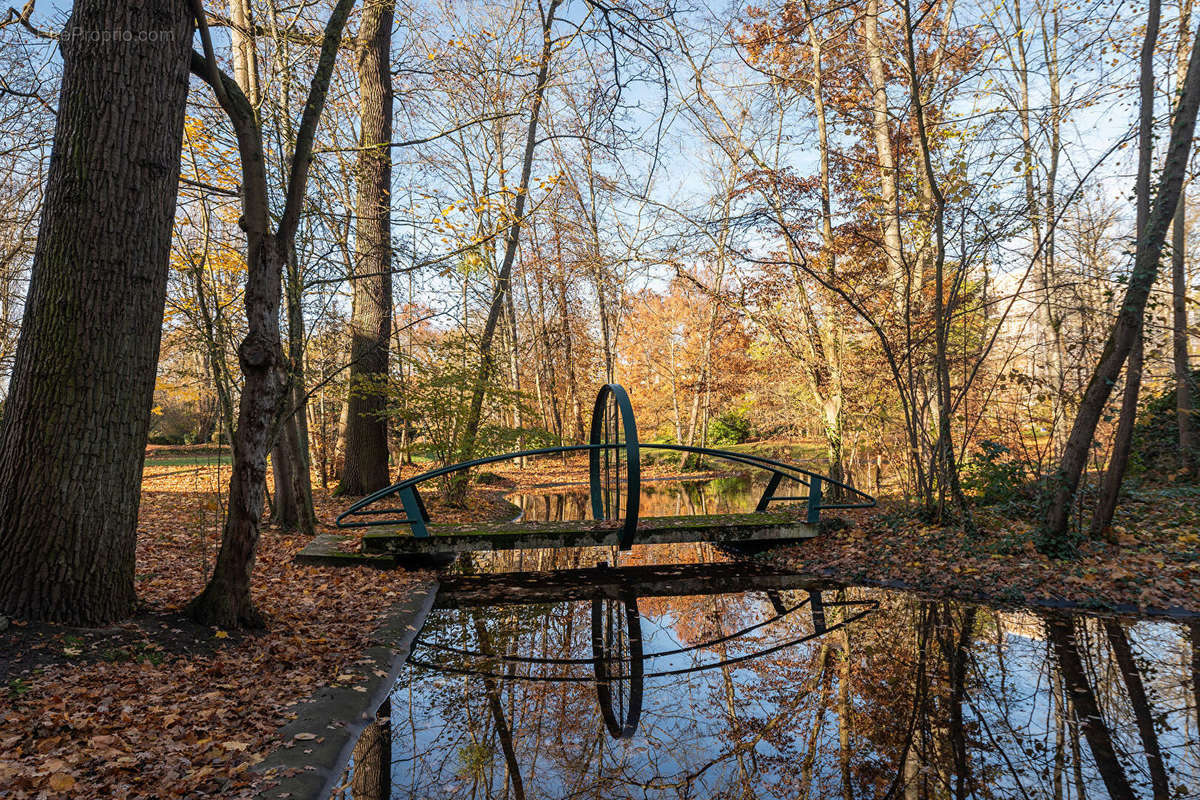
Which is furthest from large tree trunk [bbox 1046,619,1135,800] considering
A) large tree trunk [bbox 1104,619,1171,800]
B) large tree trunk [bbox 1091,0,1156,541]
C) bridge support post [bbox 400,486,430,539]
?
bridge support post [bbox 400,486,430,539]

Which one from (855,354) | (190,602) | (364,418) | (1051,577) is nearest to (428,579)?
(190,602)

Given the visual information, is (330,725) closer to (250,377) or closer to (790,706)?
(250,377)

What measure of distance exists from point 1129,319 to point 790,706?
16.7 feet

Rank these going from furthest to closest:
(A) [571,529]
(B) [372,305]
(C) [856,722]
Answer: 1. (B) [372,305]
2. (A) [571,529]
3. (C) [856,722]

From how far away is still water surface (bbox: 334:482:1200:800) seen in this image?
3.04 metres

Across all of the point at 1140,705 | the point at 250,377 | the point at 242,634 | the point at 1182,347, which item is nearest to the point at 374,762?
the point at 242,634

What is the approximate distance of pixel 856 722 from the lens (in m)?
3.58

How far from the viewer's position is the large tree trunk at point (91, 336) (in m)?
3.71

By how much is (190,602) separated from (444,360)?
6.02 meters

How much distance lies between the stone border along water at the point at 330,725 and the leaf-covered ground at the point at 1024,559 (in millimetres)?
4832

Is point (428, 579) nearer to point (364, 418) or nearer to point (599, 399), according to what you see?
point (599, 399)

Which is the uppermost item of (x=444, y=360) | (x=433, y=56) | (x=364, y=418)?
(x=433, y=56)

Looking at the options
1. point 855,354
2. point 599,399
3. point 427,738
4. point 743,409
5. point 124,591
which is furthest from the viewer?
point 743,409

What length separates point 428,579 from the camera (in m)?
7.28
